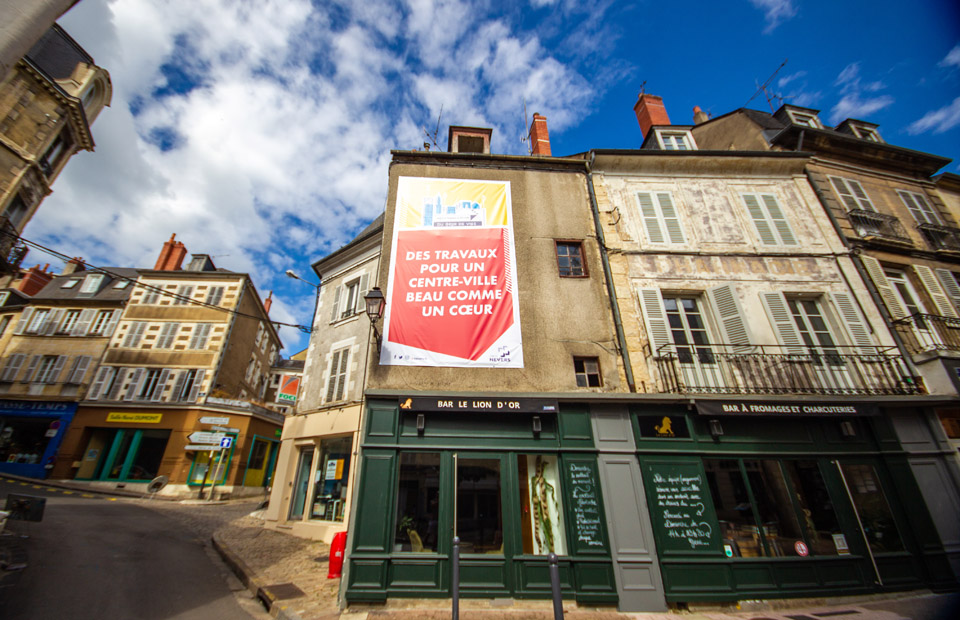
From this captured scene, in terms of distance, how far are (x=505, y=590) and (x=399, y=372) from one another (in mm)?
4047

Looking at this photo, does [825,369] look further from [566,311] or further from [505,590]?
[505,590]

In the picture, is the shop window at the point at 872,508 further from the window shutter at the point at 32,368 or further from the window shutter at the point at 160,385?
the window shutter at the point at 32,368

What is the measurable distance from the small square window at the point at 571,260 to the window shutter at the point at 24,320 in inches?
1155

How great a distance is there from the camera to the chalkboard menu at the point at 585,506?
6152 millimetres

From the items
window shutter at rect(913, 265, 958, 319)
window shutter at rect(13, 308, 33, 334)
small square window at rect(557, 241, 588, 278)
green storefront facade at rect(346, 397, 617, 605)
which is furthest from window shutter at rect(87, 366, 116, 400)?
window shutter at rect(913, 265, 958, 319)

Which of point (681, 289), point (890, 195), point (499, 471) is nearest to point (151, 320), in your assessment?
point (499, 471)

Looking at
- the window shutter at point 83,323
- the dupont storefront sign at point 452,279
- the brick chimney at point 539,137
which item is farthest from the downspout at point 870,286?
the window shutter at point 83,323

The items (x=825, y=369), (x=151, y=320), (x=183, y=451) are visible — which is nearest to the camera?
(x=825, y=369)

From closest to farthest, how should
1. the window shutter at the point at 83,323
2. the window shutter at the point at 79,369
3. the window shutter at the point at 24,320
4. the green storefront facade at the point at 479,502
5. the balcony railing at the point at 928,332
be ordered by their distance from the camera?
the green storefront facade at the point at 479,502
the balcony railing at the point at 928,332
the window shutter at the point at 79,369
the window shutter at the point at 83,323
the window shutter at the point at 24,320

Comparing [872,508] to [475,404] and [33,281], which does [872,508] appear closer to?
[475,404]

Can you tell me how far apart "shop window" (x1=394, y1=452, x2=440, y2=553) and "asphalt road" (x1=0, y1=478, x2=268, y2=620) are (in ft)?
7.36

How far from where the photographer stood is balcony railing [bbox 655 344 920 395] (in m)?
7.46

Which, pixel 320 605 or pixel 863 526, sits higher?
pixel 863 526

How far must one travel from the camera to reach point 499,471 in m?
6.60
